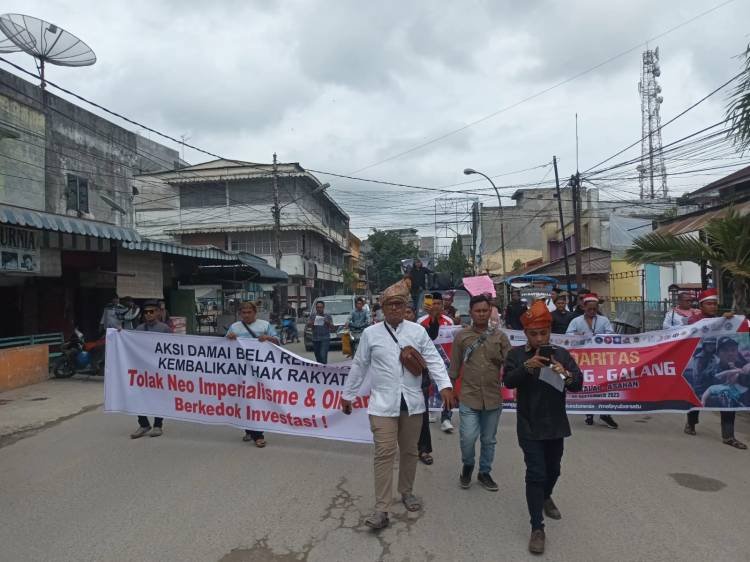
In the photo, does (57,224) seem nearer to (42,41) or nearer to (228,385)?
(228,385)

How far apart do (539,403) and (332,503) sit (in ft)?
6.40

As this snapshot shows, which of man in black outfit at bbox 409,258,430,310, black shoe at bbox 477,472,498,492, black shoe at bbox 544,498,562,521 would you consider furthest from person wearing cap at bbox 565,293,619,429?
man in black outfit at bbox 409,258,430,310

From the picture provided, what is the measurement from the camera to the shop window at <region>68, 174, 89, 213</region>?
963 inches

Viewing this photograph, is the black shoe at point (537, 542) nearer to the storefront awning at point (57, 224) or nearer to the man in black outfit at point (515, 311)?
the man in black outfit at point (515, 311)

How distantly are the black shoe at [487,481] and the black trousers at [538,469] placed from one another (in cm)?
101

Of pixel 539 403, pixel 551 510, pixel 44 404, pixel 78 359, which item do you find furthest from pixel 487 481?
pixel 78 359

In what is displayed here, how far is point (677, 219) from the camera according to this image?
12.8 meters

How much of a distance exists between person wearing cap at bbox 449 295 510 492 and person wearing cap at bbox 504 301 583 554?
819 mm

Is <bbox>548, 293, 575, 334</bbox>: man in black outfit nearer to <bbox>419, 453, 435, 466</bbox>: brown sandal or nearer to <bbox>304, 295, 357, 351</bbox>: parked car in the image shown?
<bbox>419, 453, 435, 466</bbox>: brown sandal

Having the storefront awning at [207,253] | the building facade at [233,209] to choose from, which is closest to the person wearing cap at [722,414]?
the storefront awning at [207,253]

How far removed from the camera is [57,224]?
35.5ft

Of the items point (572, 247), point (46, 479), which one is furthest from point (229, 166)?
point (46, 479)

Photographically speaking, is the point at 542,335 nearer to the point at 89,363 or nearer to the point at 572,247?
the point at 89,363

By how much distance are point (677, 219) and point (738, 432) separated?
22.6 ft
